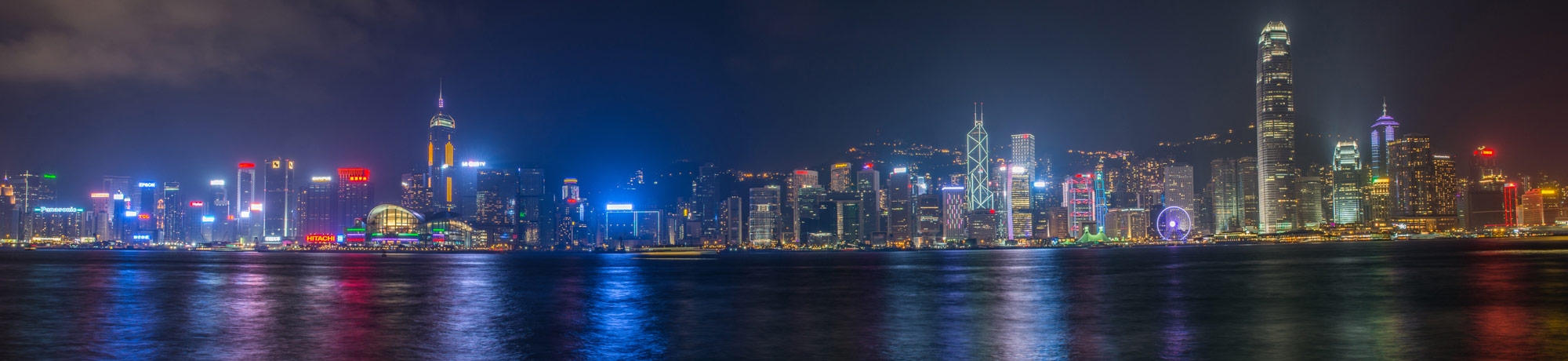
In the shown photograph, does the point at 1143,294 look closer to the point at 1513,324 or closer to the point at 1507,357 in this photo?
the point at 1513,324

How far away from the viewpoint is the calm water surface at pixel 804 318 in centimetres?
2712

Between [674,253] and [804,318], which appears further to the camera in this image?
[674,253]

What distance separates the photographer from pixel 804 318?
37.2m

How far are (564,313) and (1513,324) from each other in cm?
3455

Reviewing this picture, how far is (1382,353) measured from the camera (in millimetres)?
26266

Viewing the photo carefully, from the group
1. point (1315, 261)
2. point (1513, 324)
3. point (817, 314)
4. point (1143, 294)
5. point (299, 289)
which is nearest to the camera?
point (1513, 324)

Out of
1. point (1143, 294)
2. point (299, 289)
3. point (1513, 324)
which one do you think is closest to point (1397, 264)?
point (1143, 294)

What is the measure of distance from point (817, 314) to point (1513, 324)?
24156mm

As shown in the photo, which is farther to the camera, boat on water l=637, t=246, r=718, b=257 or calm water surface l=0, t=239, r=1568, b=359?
boat on water l=637, t=246, r=718, b=257

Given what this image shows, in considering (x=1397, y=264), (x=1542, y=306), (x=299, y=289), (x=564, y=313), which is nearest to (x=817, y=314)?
(x=564, y=313)

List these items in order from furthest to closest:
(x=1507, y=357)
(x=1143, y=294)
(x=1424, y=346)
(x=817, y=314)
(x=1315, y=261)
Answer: (x=1315, y=261)
(x=1143, y=294)
(x=817, y=314)
(x=1424, y=346)
(x=1507, y=357)

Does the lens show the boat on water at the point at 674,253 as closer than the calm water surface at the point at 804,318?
No

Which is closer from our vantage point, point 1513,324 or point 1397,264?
point 1513,324

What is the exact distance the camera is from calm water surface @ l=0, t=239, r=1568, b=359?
2712 centimetres
